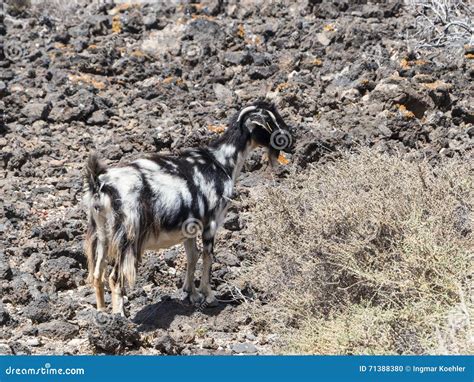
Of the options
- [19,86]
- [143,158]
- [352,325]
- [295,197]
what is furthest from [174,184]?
[19,86]

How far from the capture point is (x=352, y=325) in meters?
6.91

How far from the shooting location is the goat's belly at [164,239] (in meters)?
8.29

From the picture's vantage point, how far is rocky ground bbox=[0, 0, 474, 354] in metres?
8.45

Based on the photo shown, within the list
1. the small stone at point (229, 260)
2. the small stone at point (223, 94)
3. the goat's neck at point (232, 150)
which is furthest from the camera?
the small stone at point (223, 94)

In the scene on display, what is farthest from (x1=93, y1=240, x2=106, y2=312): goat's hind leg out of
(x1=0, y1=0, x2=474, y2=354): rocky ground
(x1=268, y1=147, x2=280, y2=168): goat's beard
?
(x1=268, y1=147, x2=280, y2=168): goat's beard

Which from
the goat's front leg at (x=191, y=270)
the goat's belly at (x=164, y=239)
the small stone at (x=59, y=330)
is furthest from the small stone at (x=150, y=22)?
the small stone at (x=59, y=330)

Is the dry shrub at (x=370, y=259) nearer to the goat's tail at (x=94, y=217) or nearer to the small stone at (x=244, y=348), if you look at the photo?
the small stone at (x=244, y=348)

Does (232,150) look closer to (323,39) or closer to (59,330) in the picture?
(59,330)

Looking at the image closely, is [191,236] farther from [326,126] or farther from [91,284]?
[326,126]

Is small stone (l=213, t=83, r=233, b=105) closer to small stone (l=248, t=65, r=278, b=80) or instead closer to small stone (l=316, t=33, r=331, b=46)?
small stone (l=248, t=65, r=278, b=80)

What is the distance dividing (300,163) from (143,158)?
3.92m

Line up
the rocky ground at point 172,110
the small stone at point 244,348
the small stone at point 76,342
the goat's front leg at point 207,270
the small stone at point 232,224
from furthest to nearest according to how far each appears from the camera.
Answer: the small stone at point 232,224, the goat's front leg at point 207,270, the rocky ground at point 172,110, the small stone at point 76,342, the small stone at point 244,348

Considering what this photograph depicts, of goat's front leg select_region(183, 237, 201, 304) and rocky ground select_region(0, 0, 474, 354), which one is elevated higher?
goat's front leg select_region(183, 237, 201, 304)

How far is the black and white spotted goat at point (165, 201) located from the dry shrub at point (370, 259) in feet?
2.09
